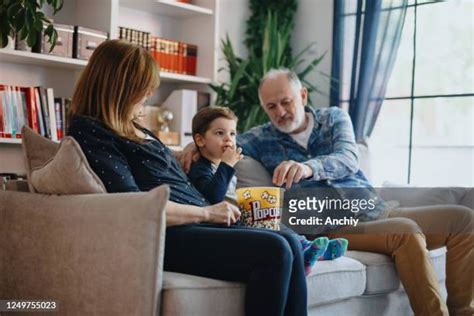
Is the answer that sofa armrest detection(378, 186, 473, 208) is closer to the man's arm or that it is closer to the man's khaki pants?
the man's khaki pants

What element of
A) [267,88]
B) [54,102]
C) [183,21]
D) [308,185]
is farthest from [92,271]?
[183,21]

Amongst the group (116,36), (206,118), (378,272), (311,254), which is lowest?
(378,272)

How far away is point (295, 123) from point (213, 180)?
761mm

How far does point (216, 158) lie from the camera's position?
2.34m

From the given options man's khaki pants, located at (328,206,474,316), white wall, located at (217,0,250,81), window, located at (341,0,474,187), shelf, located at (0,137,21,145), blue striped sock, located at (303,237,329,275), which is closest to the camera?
blue striped sock, located at (303,237,329,275)

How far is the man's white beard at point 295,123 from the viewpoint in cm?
290

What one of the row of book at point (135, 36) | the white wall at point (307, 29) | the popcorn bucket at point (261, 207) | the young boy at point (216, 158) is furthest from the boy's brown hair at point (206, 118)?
the white wall at point (307, 29)

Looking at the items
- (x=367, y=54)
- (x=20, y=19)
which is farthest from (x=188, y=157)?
(x=367, y=54)

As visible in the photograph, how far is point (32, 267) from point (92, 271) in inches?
9.0

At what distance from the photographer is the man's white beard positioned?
290cm

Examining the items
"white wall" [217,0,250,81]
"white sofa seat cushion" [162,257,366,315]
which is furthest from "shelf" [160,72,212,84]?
"white sofa seat cushion" [162,257,366,315]

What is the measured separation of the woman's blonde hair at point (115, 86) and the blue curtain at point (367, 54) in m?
2.28

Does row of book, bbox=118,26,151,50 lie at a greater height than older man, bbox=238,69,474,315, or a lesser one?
greater

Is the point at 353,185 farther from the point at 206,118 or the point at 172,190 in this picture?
the point at 172,190
